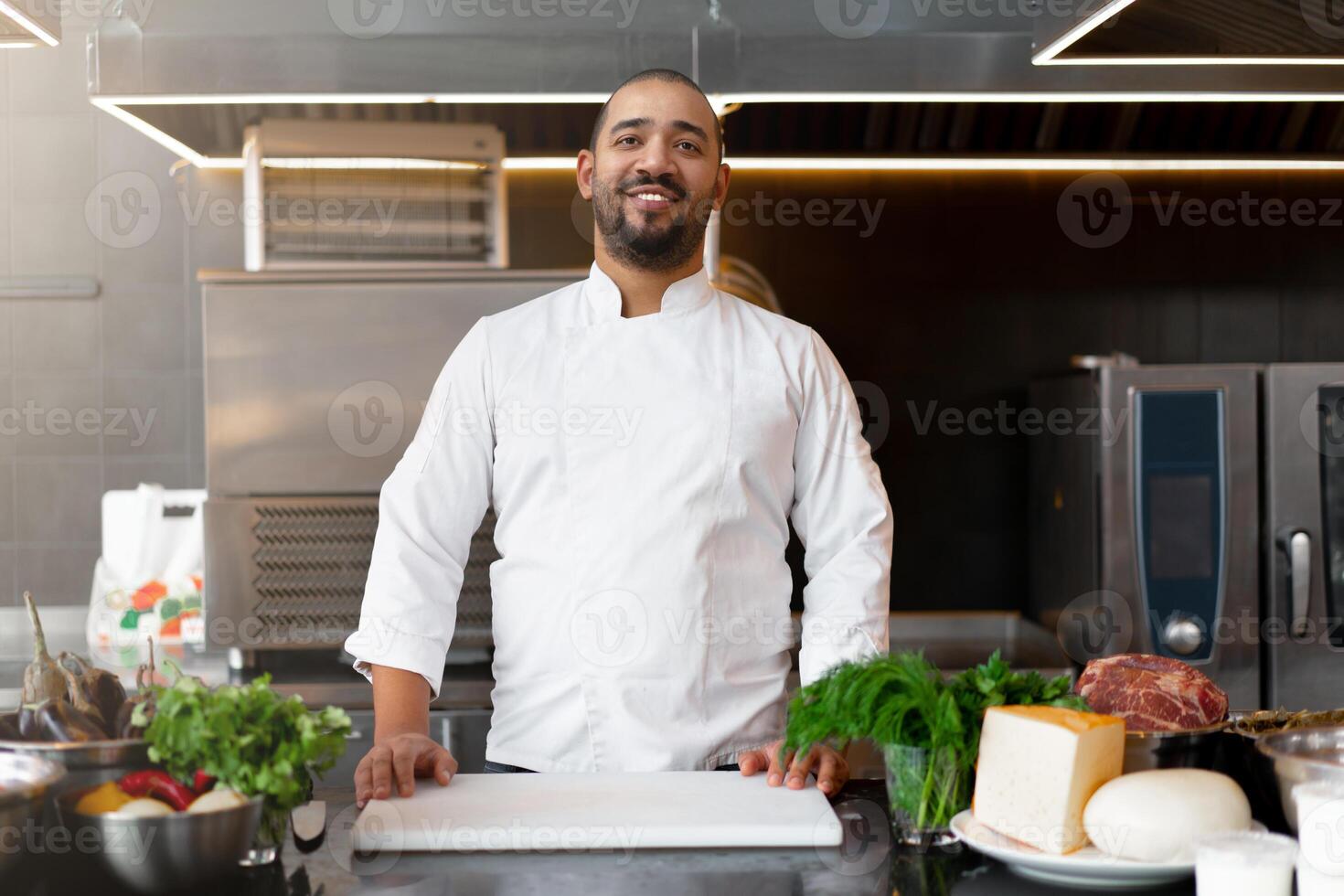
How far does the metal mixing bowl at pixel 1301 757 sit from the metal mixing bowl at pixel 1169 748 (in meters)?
0.04

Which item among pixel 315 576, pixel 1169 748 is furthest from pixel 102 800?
pixel 315 576

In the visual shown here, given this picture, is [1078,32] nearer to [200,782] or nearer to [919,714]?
[919,714]

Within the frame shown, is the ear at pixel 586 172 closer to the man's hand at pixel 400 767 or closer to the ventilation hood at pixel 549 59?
the ventilation hood at pixel 549 59

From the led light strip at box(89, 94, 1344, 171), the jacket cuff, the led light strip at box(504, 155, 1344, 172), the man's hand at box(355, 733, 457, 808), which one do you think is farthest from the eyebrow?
the led light strip at box(504, 155, 1344, 172)

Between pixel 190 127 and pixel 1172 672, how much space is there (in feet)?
6.85

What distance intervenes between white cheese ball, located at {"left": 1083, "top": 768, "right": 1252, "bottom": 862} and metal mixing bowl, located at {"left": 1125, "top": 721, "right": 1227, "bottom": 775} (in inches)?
2.7

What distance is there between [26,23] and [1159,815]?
149 cm

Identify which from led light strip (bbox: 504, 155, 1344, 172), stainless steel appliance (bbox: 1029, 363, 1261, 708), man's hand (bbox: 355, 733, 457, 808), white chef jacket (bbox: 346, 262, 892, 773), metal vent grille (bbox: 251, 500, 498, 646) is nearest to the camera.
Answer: man's hand (bbox: 355, 733, 457, 808)

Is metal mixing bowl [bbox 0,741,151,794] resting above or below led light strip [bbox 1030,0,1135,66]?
below

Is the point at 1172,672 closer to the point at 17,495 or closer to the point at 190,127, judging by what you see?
the point at 190,127

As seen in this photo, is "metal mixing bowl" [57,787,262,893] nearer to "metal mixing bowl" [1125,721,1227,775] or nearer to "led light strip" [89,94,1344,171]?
"metal mixing bowl" [1125,721,1227,775]

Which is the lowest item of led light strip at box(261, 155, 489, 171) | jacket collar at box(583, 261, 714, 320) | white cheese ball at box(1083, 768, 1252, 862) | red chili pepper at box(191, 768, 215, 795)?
white cheese ball at box(1083, 768, 1252, 862)

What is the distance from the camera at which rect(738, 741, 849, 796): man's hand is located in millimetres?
1232

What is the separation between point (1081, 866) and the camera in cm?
98
